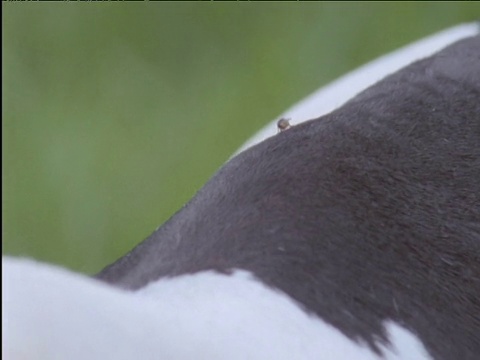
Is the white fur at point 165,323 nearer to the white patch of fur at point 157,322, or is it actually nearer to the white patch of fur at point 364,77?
the white patch of fur at point 157,322

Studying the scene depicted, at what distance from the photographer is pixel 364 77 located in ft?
3.80

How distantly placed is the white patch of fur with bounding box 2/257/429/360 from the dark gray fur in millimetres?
22

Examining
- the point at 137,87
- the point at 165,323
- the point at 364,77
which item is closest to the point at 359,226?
the point at 165,323

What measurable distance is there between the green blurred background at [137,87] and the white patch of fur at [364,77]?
0.23 m

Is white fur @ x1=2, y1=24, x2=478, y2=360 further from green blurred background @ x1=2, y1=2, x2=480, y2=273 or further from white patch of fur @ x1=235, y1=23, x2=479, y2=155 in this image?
green blurred background @ x1=2, y1=2, x2=480, y2=273

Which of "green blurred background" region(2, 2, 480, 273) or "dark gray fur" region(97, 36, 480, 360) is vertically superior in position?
"dark gray fur" region(97, 36, 480, 360)

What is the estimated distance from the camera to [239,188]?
0.66 m

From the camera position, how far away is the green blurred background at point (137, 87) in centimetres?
146

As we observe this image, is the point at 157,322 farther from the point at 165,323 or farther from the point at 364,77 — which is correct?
the point at 364,77

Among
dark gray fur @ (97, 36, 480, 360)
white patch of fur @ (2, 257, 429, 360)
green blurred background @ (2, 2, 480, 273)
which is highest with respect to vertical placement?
dark gray fur @ (97, 36, 480, 360)

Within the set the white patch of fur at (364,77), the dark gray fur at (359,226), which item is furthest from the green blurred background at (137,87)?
the dark gray fur at (359,226)

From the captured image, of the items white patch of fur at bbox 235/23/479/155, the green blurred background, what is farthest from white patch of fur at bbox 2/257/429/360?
the green blurred background

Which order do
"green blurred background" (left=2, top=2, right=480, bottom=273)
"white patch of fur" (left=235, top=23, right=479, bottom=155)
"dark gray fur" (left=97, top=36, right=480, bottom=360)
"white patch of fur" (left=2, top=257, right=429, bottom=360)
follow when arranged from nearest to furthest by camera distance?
1. "white patch of fur" (left=2, top=257, right=429, bottom=360)
2. "dark gray fur" (left=97, top=36, right=480, bottom=360)
3. "white patch of fur" (left=235, top=23, right=479, bottom=155)
4. "green blurred background" (left=2, top=2, right=480, bottom=273)

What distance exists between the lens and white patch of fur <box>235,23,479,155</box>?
42.3 inches
